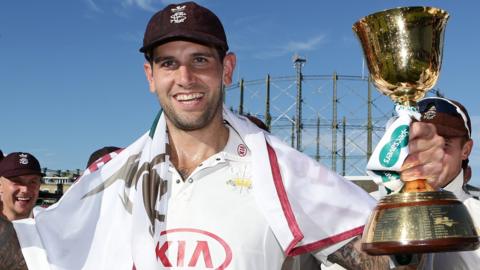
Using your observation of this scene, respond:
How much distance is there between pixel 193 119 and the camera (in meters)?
3.30

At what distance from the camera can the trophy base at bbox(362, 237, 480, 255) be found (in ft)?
7.35

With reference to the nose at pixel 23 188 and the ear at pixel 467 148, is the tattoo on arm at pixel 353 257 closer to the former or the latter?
the ear at pixel 467 148

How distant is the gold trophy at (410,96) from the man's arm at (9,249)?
1785 millimetres

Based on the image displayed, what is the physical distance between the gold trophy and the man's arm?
1.79m

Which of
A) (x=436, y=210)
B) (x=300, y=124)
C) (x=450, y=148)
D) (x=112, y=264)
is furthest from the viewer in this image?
(x=300, y=124)

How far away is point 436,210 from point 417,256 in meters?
0.21

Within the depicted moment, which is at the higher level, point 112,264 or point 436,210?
point 436,210

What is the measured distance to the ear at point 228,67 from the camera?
3.53 meters

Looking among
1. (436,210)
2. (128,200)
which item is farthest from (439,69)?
(128,200)

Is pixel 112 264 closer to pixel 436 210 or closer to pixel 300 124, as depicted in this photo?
pixel 436 210

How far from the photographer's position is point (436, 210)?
7.64 feet

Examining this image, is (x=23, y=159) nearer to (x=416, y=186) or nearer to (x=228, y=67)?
(x=228, y=67)

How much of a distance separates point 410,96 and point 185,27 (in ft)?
4.15

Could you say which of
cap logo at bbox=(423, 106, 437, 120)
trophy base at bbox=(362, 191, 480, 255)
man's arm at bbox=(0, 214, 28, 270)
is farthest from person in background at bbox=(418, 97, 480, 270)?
man's arm at bbox=(0, 214, 28, 270)
